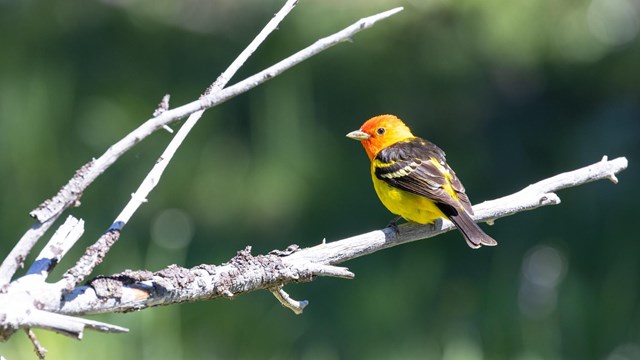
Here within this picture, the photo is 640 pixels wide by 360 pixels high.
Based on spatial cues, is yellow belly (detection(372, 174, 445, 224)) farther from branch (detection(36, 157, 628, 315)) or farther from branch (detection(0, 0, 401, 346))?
branch (detection(0, 0, 401, 346))

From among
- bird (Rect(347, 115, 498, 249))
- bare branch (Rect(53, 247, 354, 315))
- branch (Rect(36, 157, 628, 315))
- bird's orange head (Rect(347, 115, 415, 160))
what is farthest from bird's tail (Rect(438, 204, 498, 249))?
bare branch (Rect(53, 247, 354, 315))

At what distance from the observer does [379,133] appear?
2.23 m

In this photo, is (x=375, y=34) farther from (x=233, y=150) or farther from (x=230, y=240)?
(x=230, y=240)

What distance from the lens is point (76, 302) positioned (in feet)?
3.11

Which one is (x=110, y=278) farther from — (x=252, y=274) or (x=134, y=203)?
(x=252, y=274)

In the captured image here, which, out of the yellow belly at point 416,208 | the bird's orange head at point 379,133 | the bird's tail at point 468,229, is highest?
the bird's orange head at point 379,133

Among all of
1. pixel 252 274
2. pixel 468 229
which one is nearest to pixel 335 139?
pixel 468 229

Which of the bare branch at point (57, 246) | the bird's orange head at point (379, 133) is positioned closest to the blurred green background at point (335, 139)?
Result: the bird's orange head at point (379, 133)

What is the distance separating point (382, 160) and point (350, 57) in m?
0.59

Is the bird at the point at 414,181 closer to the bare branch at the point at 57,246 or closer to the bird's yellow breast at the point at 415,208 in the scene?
the bird's yellow breast at the point at 415,208

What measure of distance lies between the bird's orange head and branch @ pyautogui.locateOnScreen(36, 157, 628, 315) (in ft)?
2.16

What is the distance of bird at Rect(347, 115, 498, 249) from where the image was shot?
183 cm

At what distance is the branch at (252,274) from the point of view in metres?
0.97

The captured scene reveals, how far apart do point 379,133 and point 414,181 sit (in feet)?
0.94
